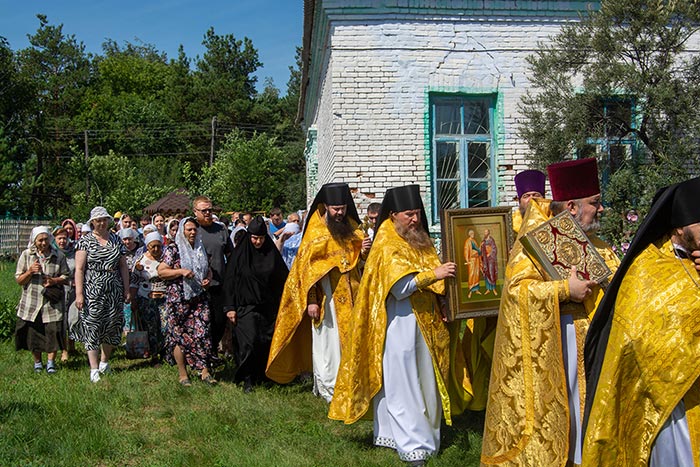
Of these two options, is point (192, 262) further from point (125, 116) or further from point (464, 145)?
point (125, 116)

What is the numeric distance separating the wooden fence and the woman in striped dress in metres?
22.2

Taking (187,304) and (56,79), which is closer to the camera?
(187,304)

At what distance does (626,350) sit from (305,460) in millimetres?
Result: 3129

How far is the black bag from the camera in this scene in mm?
9062

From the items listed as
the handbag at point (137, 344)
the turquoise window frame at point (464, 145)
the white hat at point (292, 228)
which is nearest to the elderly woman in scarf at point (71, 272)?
the handbag at point (137, 344)

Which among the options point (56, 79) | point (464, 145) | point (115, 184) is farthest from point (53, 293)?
point (56, 79)

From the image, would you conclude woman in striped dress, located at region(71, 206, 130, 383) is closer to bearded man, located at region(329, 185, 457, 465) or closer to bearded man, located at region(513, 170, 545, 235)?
bearded man, located at region(329, 185, 457, 465)

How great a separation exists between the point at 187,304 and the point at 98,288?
4.07 ft

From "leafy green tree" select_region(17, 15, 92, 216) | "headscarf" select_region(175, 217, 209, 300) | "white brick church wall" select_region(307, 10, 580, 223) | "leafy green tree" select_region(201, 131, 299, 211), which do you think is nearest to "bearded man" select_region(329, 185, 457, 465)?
"headscarf" select_region(175, 217, 209, 300)

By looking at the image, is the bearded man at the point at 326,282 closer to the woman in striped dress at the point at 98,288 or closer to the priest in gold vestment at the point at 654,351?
the woman in striped dress at the point at 98,288

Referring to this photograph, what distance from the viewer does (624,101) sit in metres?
11.2

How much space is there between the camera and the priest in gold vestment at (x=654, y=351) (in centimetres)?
304

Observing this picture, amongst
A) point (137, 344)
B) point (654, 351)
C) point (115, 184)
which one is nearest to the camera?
point (654, 351)

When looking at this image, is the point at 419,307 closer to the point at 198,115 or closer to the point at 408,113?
the point at 408,113
